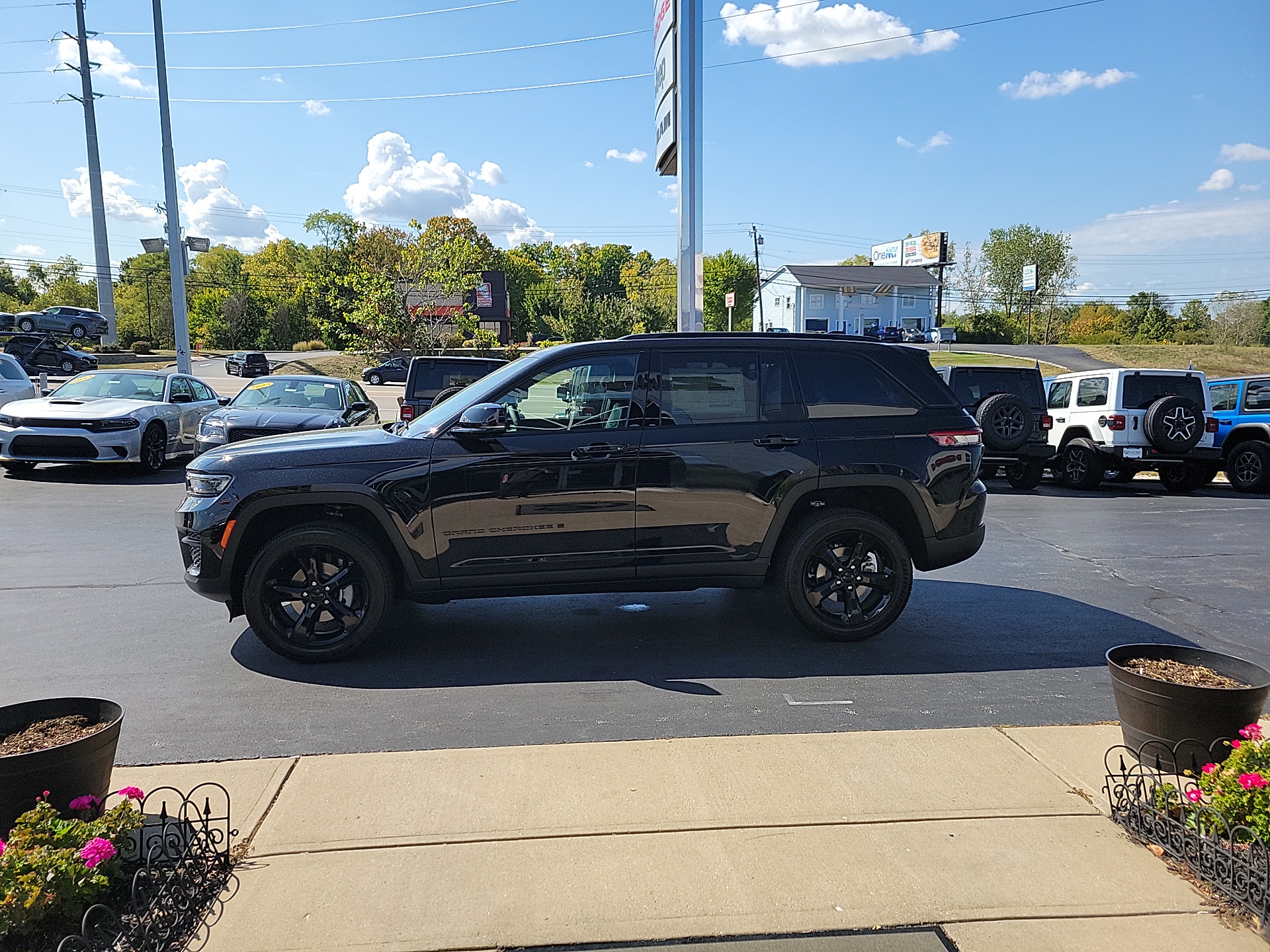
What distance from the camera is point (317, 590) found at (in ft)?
17.3

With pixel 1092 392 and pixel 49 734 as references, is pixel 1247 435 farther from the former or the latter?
pixel 49 734

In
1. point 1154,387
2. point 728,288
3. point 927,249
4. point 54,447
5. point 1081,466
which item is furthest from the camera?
point 728,288

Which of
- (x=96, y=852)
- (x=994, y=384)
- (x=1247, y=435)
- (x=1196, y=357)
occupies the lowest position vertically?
(x=96, y=852)

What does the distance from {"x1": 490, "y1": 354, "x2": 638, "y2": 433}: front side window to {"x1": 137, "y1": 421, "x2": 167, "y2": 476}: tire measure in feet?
33.5

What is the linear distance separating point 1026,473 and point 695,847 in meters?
11.8

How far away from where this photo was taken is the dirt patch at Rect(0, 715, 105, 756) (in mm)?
3201

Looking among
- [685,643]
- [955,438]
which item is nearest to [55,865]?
[685,643]

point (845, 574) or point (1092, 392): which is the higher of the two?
point (1092, 392)

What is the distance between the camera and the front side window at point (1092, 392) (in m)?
13.8

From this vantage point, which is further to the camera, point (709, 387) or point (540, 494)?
point (709, 387)

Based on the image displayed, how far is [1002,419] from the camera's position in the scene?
13.1 m

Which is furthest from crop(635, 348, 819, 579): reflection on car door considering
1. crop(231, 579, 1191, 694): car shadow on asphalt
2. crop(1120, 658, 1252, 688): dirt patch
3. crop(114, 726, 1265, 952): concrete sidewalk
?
crop(1120, 658, 1252, 688): dirt patch

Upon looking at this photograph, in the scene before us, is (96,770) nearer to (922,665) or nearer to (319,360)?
(922,665)

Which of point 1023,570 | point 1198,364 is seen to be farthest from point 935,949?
point 1198,364
